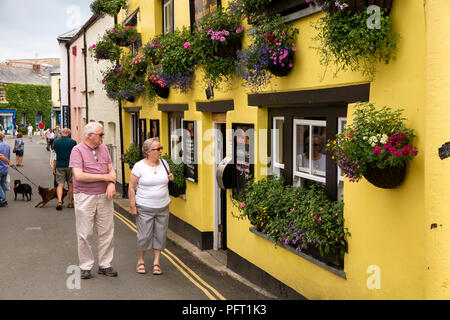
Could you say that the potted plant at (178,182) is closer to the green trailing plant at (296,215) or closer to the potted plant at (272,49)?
the green trailing plant at (296,215)

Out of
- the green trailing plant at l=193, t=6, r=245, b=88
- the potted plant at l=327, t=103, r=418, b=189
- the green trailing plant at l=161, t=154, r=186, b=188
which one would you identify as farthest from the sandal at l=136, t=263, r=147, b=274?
the potted plant at l=327, t=103, r=418, b=189

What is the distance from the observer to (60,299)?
583cm

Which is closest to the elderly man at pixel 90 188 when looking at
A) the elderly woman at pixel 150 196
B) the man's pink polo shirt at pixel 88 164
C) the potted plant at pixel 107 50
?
the man's pink polo shirt at pixel 88 164

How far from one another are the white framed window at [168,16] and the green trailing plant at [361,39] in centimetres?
738

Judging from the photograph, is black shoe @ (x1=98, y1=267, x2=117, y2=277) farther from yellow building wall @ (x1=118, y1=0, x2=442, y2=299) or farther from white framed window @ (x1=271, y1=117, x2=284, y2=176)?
white framed window @ (x1=271, y1=117, x2=284, y2=176)

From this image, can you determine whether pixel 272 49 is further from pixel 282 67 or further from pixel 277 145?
pixel 277 145

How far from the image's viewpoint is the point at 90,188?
6.41m

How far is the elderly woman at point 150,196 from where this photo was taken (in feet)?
22.1

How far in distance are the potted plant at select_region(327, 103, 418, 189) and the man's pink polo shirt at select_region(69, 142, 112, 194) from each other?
3.43 m

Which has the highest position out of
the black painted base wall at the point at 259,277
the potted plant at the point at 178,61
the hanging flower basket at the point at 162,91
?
the potted plant at the point at 178,61

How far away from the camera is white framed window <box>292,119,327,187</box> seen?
5.56m

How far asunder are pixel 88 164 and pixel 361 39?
3778mm
